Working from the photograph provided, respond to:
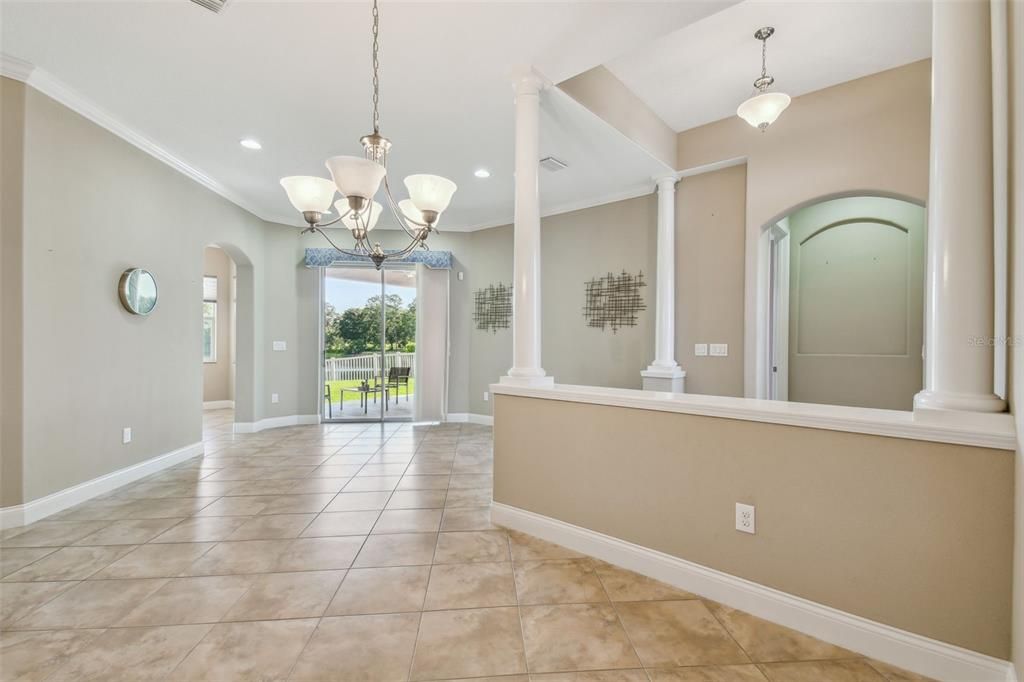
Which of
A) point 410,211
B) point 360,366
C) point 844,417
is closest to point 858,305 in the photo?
point 844,417

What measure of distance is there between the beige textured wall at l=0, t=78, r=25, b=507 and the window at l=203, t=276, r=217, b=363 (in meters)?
5.03

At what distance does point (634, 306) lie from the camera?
184 inches

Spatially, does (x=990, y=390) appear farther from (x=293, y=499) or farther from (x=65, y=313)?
(x=65, y=313)

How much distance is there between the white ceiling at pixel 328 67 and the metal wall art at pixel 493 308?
2.19 meters

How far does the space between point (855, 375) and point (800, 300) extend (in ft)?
2.86

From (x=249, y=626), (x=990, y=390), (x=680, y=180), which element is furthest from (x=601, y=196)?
(x=249, y=626)

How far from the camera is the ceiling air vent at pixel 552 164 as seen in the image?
12.6 ft

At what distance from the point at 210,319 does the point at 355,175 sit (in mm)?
7090

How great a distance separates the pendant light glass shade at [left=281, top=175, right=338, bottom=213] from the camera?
210 centimetres

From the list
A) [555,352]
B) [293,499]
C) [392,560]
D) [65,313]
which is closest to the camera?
[392,560]

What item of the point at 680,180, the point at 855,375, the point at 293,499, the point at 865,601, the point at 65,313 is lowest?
the point at 293,499

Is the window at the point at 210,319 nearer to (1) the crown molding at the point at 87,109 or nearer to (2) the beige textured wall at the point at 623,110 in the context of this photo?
(1) the crown molding at the point at 87,109

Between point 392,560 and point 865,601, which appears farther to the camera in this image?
point 392,560

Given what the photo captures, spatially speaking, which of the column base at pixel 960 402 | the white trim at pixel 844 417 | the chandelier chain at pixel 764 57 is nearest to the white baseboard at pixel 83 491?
the white trim at pixel 844 417
